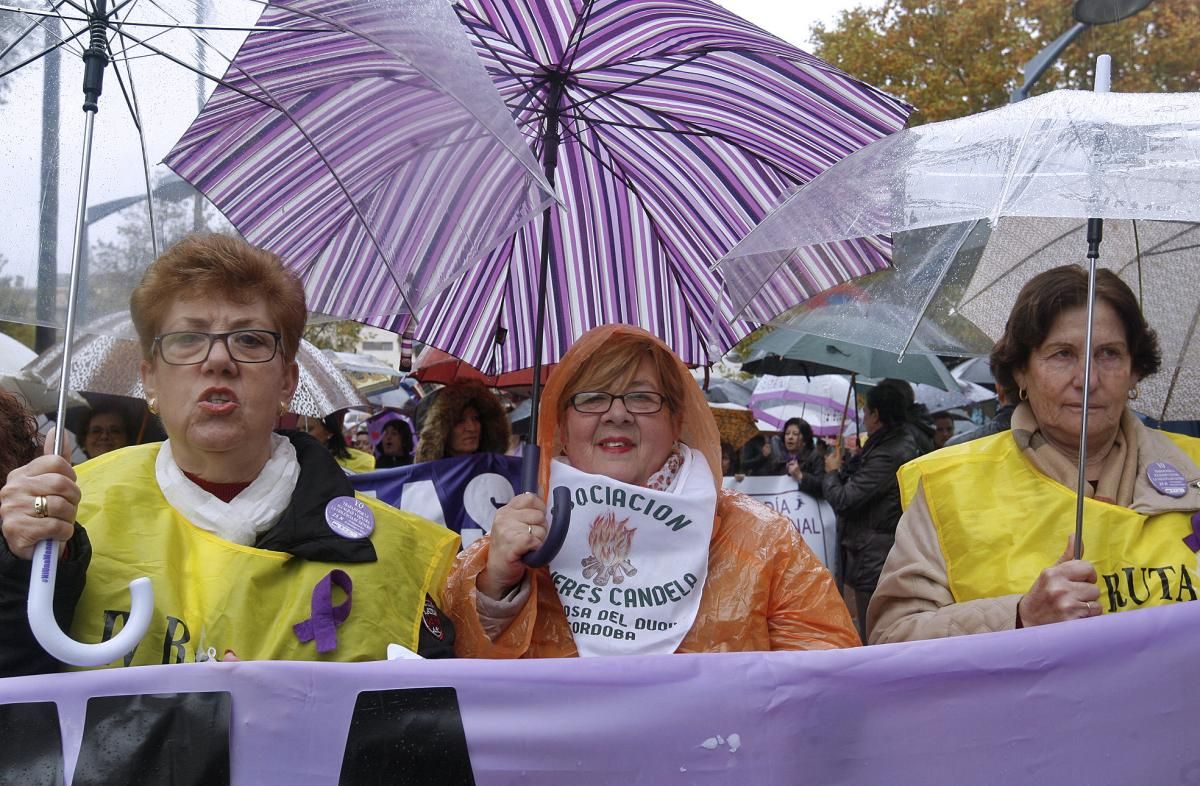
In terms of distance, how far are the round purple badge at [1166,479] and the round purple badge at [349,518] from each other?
6.29 ft

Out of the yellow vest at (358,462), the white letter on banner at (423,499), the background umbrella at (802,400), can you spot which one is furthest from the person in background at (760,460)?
the white letter on banner at (423,499)

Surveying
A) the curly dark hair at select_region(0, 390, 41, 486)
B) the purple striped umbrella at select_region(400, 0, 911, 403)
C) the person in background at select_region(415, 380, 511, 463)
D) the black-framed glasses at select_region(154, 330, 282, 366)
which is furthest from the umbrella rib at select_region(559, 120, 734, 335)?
the person in background at select_region(415, 380, 511, 463)

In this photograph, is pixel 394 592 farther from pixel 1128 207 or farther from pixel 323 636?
pixel 1128 207

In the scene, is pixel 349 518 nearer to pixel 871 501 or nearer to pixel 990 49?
pixel 871 501

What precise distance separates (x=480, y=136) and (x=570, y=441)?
2.76 feet

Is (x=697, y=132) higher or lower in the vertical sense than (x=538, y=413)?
higher

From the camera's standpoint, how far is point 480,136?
2.68 meters

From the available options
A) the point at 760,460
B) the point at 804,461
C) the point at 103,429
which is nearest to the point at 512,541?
the point at 103,429

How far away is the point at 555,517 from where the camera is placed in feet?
9.01

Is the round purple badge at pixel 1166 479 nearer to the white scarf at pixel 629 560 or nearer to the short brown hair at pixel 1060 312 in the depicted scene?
the short brown hair at pixel 1060 312

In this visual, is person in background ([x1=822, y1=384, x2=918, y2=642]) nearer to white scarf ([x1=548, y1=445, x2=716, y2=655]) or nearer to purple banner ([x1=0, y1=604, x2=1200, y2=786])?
white scarf ([x1=548, y1=445, x2=716, y2=655])

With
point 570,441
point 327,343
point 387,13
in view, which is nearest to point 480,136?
point 387,13

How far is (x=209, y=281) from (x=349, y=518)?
60 cm

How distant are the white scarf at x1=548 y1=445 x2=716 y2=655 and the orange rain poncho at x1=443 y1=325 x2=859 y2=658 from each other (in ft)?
0.18
